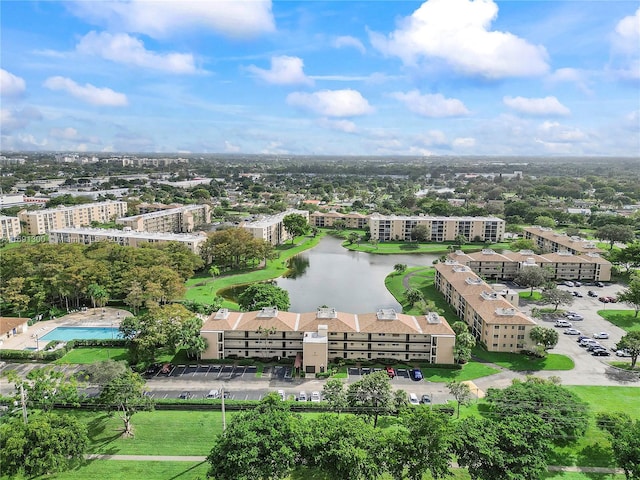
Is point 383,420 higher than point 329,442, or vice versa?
point 329,442

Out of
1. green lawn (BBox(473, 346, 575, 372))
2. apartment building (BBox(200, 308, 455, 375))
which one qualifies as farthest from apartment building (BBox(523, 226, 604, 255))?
apartment building (BBox(200, 308, 455, 375))

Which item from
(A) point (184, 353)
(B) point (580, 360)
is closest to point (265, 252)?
(A) point (184, 353)

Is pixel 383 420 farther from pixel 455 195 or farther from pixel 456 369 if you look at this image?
pixel 455 195

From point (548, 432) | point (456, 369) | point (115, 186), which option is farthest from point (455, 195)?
point (548, 432)

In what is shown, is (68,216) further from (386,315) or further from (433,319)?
(433,319)

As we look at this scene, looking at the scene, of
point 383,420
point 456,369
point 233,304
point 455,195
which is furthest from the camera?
point 455,195

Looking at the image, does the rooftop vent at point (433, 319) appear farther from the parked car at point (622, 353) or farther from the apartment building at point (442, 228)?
the apartment building at point (442, 228)

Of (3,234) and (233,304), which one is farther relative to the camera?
(3,234)

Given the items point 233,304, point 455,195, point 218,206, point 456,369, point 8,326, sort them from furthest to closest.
Result: point 455,195 < point 218,206 < point 233,304 < point 8,326 < point 456,369

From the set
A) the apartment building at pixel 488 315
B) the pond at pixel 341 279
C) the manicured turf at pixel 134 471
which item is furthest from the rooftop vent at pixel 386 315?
the manicured turf at pixel 134 471
